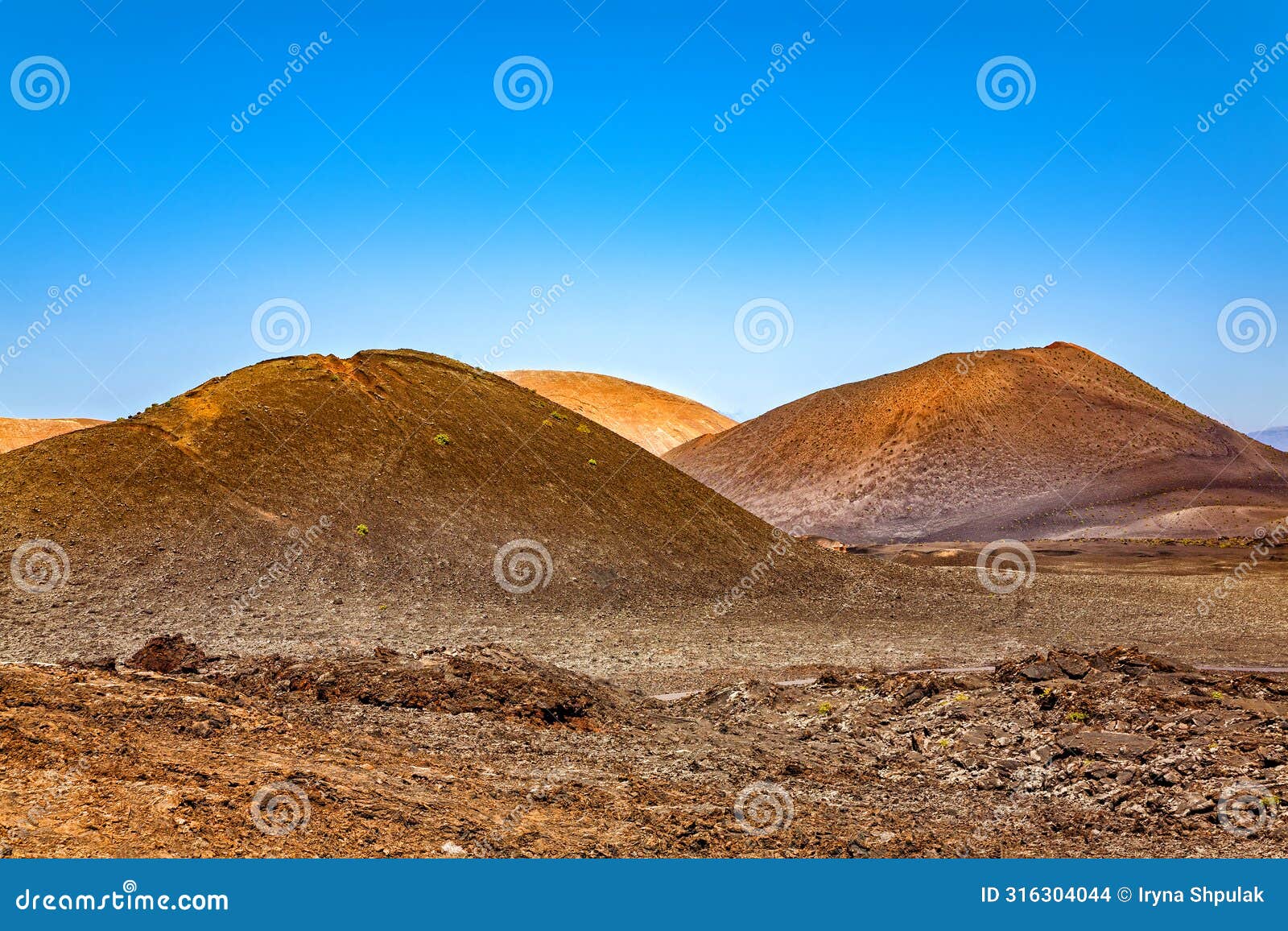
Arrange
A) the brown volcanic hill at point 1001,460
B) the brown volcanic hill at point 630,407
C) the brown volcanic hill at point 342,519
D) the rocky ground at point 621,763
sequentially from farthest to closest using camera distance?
the brown volcanic hill at point 630,407, the brown volcanic hill at point 1001,460, the brown volcanic hill at point 342,519, the rocky ground at point 621,763

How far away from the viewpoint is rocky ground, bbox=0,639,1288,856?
7465 mm

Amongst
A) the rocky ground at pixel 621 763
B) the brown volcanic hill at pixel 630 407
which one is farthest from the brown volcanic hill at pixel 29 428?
the rocky ground at pixel 621 763

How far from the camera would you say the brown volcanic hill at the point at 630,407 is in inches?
4867

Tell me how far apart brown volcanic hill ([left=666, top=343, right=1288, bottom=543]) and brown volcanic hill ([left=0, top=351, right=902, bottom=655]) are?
39102 millimetres

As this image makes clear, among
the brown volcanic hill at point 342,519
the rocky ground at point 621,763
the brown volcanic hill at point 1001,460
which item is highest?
the brown volcanic hill at point 1001,460

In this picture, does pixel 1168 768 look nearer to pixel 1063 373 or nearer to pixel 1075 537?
pixel 1075 537

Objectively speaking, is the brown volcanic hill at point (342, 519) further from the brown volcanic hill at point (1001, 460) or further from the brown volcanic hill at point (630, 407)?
the brown volcanic hill at point (630, 407)

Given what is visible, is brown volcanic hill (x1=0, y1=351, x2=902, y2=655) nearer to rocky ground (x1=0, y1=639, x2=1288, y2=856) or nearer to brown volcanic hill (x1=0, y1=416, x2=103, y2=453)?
rocky ground (x1=0, y1=639, x2=1288, y2=856)

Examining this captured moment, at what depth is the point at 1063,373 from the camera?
85.6 m

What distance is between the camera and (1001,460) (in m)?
74.1

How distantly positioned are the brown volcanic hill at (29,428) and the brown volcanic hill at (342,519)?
250 ft

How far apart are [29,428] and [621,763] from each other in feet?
358

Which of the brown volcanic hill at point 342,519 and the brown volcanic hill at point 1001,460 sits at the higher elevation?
the brown volcanic hill at point 1001,460

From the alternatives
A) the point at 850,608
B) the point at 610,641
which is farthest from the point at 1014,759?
the point at 850,608
